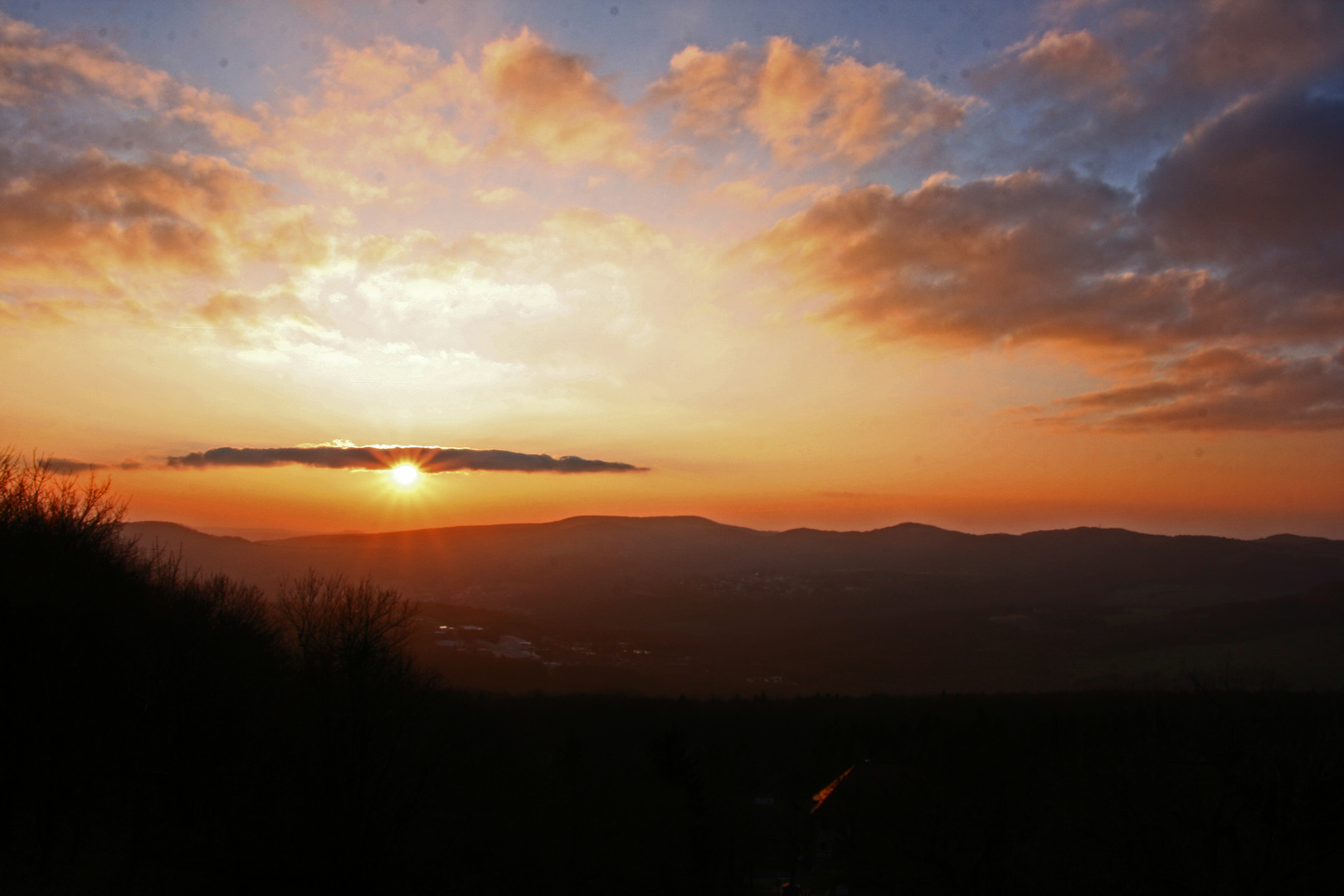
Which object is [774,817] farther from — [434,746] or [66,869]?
[66,869]

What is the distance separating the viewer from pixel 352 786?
65.3 feet

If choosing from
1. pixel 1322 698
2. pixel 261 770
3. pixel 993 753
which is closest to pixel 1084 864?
pixel 993 753

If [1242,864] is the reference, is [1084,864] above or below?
below

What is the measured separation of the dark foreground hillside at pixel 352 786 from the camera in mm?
19703

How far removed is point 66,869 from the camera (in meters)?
20.1

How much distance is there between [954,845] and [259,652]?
34794 millimetres

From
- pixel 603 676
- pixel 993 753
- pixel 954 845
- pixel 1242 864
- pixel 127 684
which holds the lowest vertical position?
pixel 603 676

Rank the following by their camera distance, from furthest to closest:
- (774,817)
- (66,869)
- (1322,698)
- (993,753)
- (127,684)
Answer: (1322,698) < (774,817) < (993,753) < (127,684) < (66,869)

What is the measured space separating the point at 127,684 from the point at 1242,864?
109 ft

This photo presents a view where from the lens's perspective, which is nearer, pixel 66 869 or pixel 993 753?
pixel 66 869

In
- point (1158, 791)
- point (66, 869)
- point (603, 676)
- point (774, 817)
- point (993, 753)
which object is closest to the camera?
point (66, 869)

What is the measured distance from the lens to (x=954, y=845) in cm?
3688

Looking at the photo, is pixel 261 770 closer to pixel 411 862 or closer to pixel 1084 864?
pixel 411 862

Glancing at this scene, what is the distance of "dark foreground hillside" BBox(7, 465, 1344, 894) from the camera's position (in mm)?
19703
